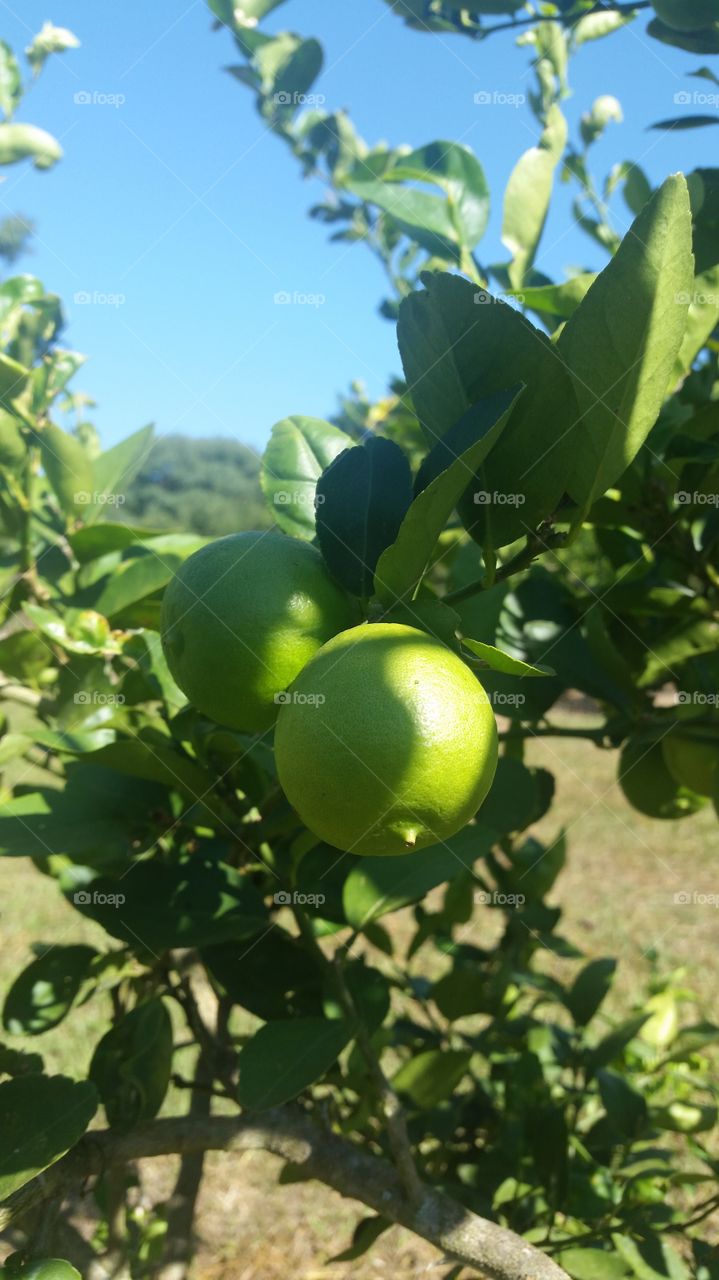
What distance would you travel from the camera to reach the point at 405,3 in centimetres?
97

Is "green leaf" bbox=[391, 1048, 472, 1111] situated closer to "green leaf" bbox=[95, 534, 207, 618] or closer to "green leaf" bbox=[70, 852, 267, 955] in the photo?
"green leaf" bbox=[70, 852, 267, 955]

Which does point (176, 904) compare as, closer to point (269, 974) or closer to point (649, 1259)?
point (269, 974)

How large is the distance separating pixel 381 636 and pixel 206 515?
2709 centimetres

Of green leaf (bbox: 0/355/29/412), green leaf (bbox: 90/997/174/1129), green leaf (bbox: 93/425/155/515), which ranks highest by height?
green leaf (bbox: 0/355/29/412)

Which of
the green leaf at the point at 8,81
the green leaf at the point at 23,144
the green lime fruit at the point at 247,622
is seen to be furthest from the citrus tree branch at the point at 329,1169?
the green leaf at the point at 8,81

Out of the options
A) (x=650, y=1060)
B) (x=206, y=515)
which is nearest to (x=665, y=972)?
(x=650, y=1060)

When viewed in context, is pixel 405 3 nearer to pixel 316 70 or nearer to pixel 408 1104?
pixel 316 70

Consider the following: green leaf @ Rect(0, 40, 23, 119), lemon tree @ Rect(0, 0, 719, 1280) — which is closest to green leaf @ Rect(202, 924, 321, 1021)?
lemon tree @ Rect(0, 0, 719, 1280)

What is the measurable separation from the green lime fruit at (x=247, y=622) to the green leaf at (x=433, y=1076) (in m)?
0.69

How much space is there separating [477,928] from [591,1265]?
6.10ft

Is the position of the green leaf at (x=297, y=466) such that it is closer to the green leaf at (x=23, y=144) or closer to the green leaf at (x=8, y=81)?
the green leaf at (x=23, y=144)

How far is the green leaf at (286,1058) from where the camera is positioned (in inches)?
25.0

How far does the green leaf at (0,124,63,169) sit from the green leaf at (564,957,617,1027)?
52.7 inches

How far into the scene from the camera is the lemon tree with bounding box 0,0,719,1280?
18.2 inches
